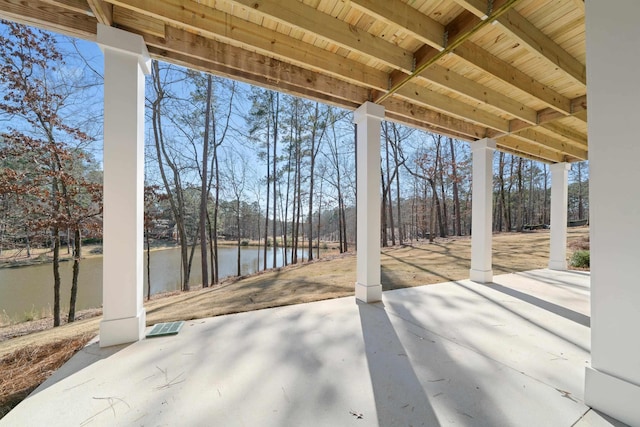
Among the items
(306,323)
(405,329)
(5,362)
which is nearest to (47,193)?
(5,362)

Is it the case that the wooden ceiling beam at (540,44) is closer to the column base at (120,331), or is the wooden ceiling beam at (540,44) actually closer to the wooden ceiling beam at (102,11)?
the wooden ceiling beam at (102,11)

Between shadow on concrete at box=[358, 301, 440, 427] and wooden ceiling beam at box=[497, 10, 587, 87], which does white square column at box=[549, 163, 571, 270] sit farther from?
shadow on concrete at box=[358, 301, 440, 427]

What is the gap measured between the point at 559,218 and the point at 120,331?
25.3ft

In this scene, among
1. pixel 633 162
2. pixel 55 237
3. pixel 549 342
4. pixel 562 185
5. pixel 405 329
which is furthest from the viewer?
pixel 562 185

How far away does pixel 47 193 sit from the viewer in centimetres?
439

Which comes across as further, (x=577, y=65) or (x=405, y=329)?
(x=577, y=65)

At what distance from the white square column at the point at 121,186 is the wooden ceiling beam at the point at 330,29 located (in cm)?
105

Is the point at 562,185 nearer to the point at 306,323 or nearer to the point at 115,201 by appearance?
the point at 306,323

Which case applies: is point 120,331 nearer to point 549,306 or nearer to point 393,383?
point 393,383

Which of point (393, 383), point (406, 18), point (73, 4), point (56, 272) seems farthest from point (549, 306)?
point (56, 272)

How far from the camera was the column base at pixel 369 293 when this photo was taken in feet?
10.1

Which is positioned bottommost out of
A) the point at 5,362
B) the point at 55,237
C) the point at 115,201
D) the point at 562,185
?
the point at 5,362

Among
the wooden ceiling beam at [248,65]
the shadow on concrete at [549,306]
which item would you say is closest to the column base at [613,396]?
the shadow on concrete at [549,306]

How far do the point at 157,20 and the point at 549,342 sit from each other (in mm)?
4430
